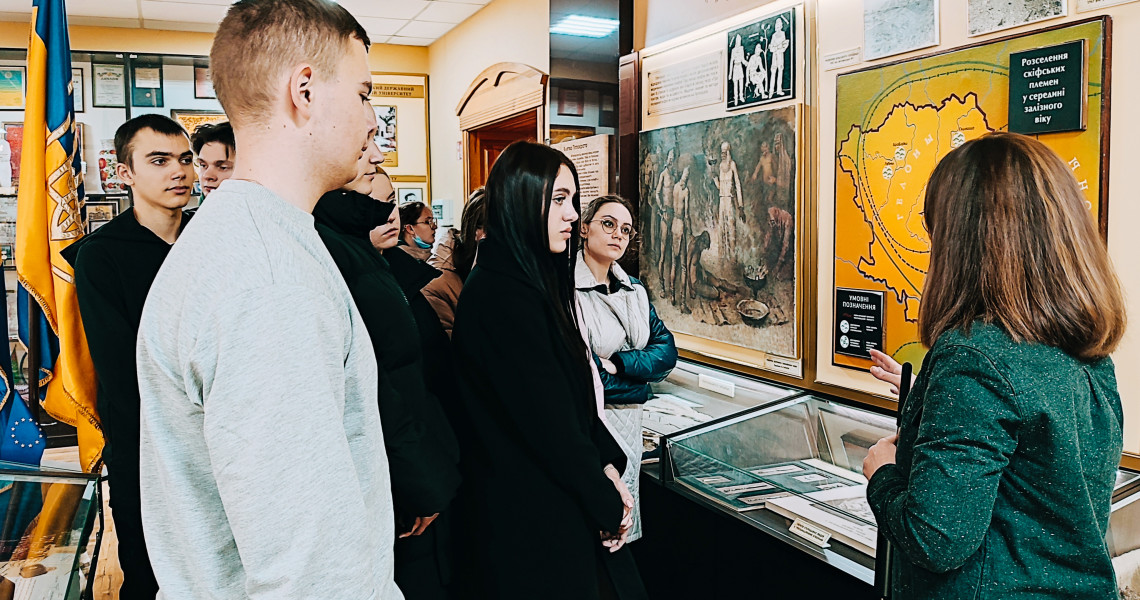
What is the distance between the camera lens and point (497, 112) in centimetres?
556

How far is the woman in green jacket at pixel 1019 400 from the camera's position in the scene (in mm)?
1111

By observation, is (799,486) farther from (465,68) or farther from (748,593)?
(465,68)

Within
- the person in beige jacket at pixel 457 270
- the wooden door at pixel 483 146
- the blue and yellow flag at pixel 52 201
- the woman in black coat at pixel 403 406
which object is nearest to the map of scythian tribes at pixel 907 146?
the person in beige jacket at pixel 457 270

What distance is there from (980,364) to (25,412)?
8.96 ft

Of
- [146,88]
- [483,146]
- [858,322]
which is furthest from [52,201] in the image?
[146,88]

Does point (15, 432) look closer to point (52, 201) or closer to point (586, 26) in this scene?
point (52, 201)

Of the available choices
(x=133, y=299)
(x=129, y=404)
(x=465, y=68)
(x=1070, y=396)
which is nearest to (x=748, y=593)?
(x=1070, y=396)

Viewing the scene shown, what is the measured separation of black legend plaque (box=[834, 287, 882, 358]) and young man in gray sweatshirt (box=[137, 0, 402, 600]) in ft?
6.62

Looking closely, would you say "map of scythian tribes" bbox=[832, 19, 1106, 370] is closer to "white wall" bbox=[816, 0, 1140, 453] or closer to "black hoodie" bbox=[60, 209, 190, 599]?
"white wall" bbox=[816, 0, 1140, 453]

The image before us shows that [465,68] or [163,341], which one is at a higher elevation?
[465,68]

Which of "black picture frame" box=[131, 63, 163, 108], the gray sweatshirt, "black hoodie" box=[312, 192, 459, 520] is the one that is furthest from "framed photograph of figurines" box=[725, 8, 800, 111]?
"black picture frame" box=[131, 63, 163, 108]

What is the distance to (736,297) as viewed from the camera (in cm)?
317

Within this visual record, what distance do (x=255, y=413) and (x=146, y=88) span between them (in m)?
6.83

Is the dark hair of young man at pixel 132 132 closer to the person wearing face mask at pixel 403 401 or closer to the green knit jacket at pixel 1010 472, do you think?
the person wearing face mask at pixel 403 401
